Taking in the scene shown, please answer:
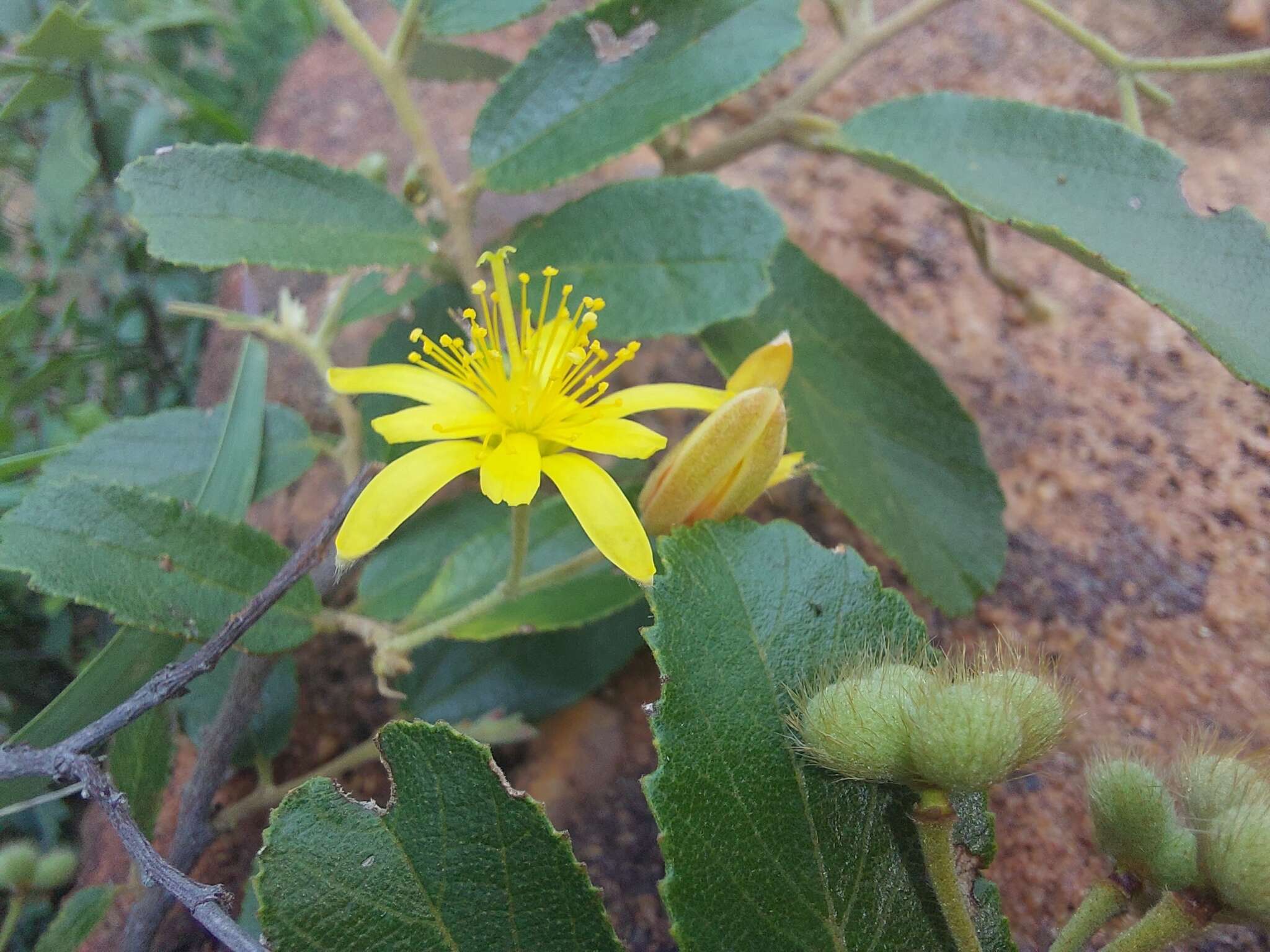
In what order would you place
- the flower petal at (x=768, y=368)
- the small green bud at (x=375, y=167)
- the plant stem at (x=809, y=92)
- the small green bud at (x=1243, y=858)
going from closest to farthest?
the small green bud at (x=1243, y=858) → the flower petal at (x=768, y=368) → the plant stem at (x=809, y=92) → the small green bud at (x=375, y=167)

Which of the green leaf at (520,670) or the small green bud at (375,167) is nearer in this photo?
the green leaf at (520,670)

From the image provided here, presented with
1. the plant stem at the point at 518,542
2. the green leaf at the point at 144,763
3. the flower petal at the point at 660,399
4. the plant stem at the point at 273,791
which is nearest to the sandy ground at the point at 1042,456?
the plant stem at the point at 273,791

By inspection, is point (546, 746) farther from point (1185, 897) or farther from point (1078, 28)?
point (1078, 28)

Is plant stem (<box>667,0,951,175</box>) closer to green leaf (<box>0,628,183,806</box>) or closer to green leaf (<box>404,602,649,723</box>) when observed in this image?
green leaf (<box>404,602,649,723</box>)

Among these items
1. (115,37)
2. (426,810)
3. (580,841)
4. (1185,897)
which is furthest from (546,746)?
(115,37)

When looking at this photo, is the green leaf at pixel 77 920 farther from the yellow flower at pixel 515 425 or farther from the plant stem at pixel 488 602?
the yellow flower at pixel 515 425

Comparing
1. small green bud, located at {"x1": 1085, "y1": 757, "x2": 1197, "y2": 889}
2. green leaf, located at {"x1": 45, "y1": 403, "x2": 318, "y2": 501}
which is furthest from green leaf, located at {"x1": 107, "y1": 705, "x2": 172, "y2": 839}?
small green bud, located at {"x1": 1085, "y1": 757, "x2": 1197, "y2": 889}

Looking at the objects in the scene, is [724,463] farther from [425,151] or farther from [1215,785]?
[425,151]

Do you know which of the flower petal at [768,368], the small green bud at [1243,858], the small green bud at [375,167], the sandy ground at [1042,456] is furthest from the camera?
the small green bud at [375,167]
